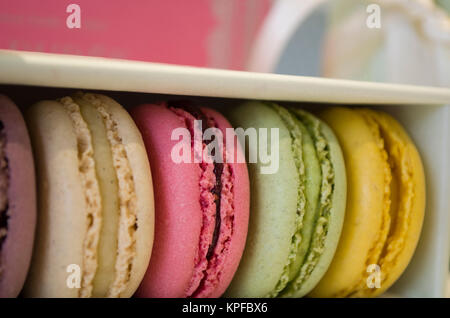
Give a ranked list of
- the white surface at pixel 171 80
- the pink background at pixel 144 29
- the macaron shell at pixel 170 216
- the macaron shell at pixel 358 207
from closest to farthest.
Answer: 1. the white surface at pixel 171 80
2. the macaron shell at pixel 170 216
3. the macaron shell at pixel 358 207
4. the pink background at pixel 144 29

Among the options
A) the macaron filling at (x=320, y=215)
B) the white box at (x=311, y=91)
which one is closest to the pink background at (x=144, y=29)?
the white box at (x=311, y=91)

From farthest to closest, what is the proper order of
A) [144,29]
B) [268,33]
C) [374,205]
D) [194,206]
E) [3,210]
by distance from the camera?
[144,29] → [268,33] → [374,205] → [194,206] → [3,210]

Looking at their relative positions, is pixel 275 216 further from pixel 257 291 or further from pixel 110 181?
pixel 110 181

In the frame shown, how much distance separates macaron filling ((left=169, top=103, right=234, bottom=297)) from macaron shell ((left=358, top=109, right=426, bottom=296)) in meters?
0.29

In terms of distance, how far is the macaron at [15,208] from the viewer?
0.48 meters

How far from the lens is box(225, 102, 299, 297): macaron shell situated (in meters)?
0.63

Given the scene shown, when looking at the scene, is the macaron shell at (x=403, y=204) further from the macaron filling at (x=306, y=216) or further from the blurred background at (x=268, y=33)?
the blurred background at (x=268, y=33)

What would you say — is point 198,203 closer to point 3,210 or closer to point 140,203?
point 140,203

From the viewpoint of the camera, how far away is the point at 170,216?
58 centimetres

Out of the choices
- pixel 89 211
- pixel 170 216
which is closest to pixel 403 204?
pixel 170 216

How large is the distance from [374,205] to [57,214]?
17.3 inches
